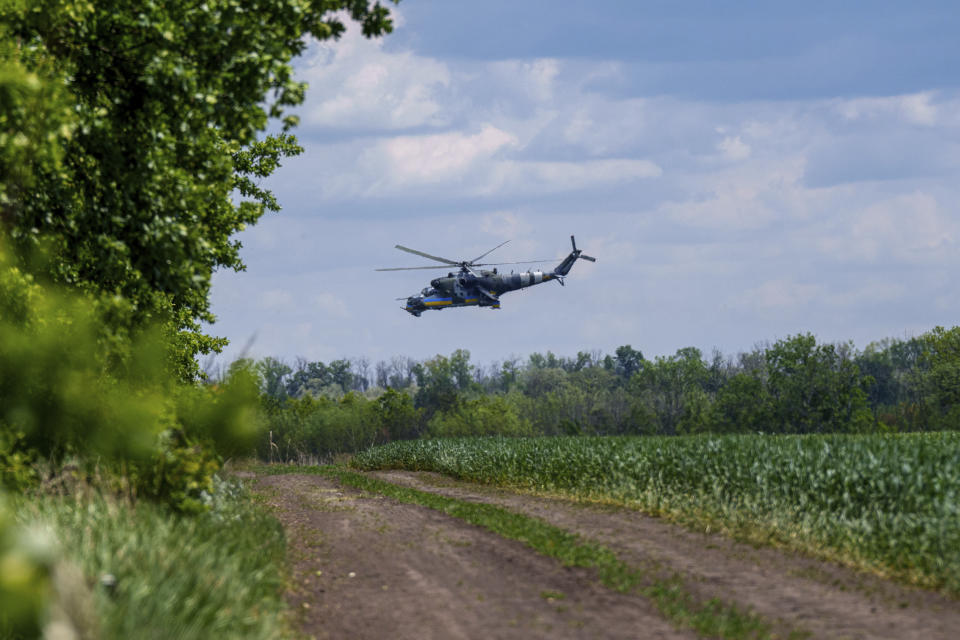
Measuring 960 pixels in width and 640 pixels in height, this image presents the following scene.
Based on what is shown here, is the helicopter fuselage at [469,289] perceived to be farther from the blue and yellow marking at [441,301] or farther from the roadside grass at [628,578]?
the roadside grass at [628,578]

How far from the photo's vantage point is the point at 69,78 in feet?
42.2

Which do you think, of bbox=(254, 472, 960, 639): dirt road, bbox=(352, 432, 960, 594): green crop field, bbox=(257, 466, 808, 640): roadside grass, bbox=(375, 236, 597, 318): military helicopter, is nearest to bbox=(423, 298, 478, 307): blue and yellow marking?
bbox=(375, 236, 597, 318): military helicopter

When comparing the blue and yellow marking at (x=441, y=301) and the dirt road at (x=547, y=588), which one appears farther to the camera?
the blue and yellow marking at (x=441, y=301)

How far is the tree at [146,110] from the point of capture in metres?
12.1

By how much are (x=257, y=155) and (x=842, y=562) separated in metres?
21.5

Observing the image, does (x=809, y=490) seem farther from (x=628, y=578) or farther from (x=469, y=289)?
(x=469, y=289)

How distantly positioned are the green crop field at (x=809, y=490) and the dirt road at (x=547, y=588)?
30.5 inches

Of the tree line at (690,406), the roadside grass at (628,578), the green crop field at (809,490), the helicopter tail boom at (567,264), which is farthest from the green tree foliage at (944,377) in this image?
the roadside grass at (628,578)

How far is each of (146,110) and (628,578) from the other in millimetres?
10404

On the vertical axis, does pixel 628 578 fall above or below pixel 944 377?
below

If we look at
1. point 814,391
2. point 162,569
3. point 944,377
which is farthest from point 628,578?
point 944,377

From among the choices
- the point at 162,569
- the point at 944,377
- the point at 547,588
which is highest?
the point at 944,377

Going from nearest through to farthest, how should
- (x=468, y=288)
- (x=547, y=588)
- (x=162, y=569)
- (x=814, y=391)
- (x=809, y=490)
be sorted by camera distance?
1. (x=162, y=569)
2. (x=547, y=588)
3. (x=809, y=490)
4. (x=468, y=288)
5. (x=814, y=391)

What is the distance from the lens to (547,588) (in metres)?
11.9
